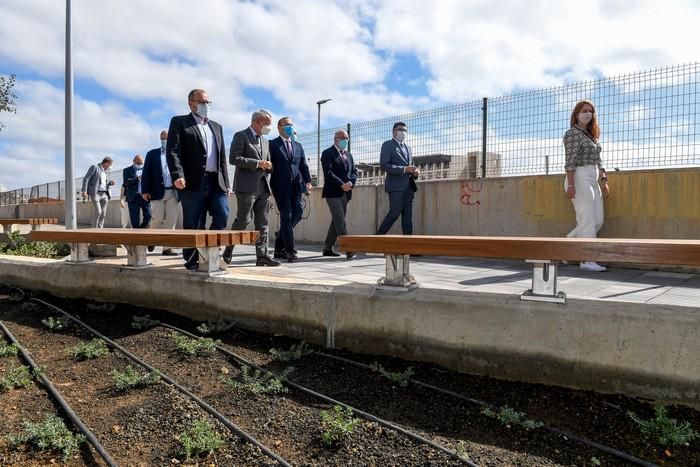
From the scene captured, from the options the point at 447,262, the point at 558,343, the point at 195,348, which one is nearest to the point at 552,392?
the point at 558,343

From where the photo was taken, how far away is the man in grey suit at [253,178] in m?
5.93

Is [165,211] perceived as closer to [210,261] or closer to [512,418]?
[210,261]

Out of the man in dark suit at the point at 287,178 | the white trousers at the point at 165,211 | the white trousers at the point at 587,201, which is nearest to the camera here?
the white trousers at the point at 587,201

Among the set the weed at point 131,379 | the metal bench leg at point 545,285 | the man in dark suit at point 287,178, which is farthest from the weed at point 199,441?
the man in dark suit at point 287,178

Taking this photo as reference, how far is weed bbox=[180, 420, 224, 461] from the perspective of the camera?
241 centimetres

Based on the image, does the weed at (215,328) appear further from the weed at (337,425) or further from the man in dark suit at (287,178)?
the man in dark suit at (287,178)

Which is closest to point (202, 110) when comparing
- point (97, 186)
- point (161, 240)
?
point (161, 240)

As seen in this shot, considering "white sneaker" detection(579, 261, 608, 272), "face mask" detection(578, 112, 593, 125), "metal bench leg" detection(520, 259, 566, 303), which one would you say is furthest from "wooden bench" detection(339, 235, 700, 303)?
"face mask" detection(578, 112, 593, 125)

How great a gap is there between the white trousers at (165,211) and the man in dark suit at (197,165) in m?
2.77

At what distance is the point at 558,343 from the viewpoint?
9.64ft

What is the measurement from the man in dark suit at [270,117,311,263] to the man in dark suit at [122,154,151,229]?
3788 millimetres

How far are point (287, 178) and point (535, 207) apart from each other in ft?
11.1

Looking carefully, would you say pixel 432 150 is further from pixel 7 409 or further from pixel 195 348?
pixel 7 409

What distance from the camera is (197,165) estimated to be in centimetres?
515
